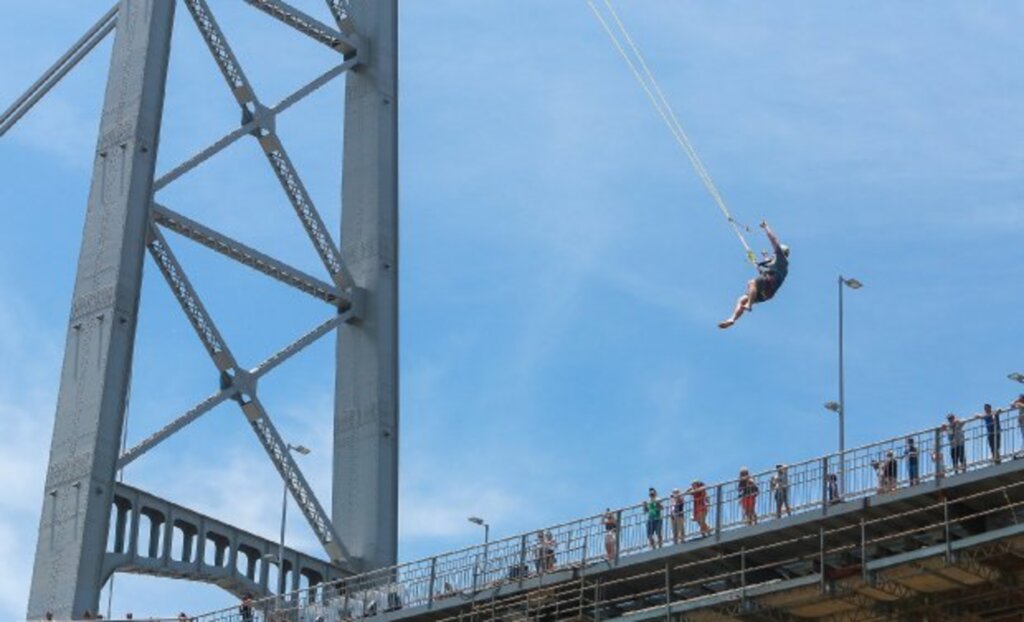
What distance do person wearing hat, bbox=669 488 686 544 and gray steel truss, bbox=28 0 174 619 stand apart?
17.3 meters

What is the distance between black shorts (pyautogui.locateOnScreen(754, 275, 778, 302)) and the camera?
6412cm

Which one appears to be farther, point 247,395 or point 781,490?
point 247,395

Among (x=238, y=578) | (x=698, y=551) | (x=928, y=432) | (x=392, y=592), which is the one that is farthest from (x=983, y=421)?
(x=238, y=578)

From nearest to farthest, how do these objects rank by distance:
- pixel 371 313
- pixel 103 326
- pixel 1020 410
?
pixel 1020 410, pixel 103 326, pixel 371 313

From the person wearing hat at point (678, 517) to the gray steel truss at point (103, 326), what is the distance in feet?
Answer: 56.8

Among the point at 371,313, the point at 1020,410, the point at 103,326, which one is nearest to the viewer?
the point at 1020,410

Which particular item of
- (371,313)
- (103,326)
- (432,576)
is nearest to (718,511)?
(432,576)

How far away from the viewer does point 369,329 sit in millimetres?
79312

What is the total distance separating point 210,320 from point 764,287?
1820cm

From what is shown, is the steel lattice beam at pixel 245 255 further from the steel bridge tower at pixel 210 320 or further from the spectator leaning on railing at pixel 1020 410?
the spectator leaning on railing at pixel 1020 410

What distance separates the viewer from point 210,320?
75.9 meters

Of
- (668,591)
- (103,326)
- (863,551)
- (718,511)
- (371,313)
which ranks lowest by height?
(863,551)

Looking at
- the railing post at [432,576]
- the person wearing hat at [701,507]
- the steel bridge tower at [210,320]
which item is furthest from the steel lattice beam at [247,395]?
the person wearing hat at [701,507]

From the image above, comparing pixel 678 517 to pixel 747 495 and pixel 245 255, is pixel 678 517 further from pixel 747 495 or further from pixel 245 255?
pixel 245 255
